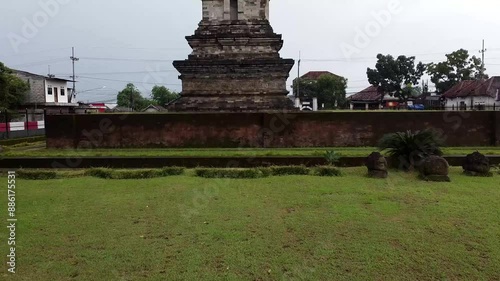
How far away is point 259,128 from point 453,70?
1934 inches

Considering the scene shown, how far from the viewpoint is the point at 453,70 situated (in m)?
53.2

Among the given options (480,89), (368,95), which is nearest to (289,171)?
(480,89)

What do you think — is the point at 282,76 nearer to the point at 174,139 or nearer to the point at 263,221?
the point at 174,139

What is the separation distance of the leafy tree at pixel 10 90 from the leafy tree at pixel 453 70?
48535 mm

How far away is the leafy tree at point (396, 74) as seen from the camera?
5438cm

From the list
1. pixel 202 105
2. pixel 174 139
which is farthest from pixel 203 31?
pixel 174 139

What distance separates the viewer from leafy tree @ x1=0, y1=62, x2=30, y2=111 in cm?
3116

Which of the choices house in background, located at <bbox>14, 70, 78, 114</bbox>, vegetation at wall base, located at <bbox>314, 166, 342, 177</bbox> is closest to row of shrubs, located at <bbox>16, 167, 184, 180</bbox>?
vegetation at wall base, located at <bbox>314, 166, 342, 177</bbox>

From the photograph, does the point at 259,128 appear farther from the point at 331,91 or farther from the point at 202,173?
the point at 331,91

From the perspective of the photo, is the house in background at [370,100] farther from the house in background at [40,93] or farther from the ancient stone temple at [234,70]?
the ancient stone temple at [234,70]

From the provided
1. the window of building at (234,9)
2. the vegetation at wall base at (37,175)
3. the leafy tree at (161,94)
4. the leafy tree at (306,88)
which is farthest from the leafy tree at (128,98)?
the vegetation at wall base at (37,175)

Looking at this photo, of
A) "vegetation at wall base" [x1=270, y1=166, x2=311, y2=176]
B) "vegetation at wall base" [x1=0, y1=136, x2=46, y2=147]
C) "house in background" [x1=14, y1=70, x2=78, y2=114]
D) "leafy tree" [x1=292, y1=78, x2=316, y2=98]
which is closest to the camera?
"vegetation at wall base" [x1=270, y1=166, x2=311, y2=176]

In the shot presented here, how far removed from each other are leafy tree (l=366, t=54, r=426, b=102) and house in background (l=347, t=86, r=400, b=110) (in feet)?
5.48

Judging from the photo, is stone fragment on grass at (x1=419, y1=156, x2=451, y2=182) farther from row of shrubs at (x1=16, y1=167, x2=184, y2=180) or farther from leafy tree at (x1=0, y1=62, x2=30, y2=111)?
leafy tree at (x1=0, y1=62, x2=30, y2=111)
